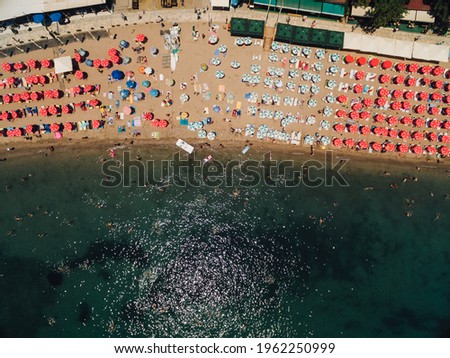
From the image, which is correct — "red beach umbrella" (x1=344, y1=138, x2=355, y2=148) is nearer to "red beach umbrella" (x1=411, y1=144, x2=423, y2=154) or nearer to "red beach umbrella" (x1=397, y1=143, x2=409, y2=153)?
"red beach umbrella" (x1=397, y1=143, x2=409, y2=153)

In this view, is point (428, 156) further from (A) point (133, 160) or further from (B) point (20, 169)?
(B) point (20, 169)

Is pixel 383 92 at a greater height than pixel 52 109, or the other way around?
pixel 383 92

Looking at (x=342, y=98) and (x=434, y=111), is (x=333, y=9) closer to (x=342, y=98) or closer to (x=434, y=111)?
(x=342, y=98)

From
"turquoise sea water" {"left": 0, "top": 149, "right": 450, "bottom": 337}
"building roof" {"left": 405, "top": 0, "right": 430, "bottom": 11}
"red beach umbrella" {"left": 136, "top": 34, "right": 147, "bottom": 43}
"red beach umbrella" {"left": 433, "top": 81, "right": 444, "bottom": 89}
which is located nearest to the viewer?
"building roof" {"left": 405, "top": 0, "right": 430, "bottom": 11}

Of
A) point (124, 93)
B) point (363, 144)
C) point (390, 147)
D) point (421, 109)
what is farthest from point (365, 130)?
point (124, 93)

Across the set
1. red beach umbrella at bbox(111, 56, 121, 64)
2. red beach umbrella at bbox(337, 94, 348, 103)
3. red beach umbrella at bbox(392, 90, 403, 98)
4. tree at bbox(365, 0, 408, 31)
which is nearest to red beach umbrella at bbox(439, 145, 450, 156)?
red beach umbrella at bbox(392, 90, 403, 98)

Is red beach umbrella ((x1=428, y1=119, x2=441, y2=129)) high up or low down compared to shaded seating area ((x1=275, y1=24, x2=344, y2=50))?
down
